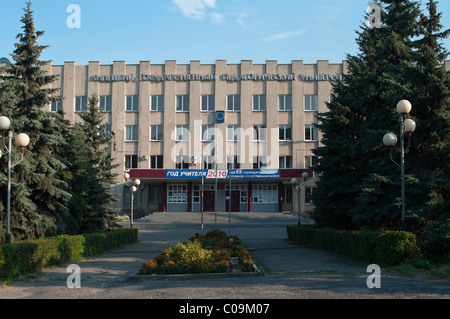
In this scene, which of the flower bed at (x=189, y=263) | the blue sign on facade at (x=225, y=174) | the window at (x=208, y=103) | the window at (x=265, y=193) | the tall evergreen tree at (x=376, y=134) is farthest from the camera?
the window at (x=208, y=103)

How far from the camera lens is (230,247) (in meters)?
17.0

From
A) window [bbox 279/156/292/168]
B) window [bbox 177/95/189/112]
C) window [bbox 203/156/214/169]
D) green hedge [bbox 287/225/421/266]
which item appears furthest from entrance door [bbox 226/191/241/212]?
green hedge [bbox 287/225/421/266]

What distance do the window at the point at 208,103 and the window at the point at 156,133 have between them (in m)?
5.03

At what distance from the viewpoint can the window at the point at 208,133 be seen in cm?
4672

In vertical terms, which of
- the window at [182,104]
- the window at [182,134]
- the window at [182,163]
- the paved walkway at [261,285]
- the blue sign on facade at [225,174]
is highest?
the window at [182,104]

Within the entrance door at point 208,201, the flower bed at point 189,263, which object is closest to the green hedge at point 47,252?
the flower bed at point 189,263

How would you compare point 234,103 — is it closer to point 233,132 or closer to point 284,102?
point 233,132

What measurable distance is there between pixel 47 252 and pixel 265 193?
3500 centimetres

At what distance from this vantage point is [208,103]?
1871 inches

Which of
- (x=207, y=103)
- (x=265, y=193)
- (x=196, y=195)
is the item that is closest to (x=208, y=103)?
(x=207, y=103)

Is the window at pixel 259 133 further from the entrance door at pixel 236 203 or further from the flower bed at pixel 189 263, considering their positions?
the flower bed at pixel 189 263
